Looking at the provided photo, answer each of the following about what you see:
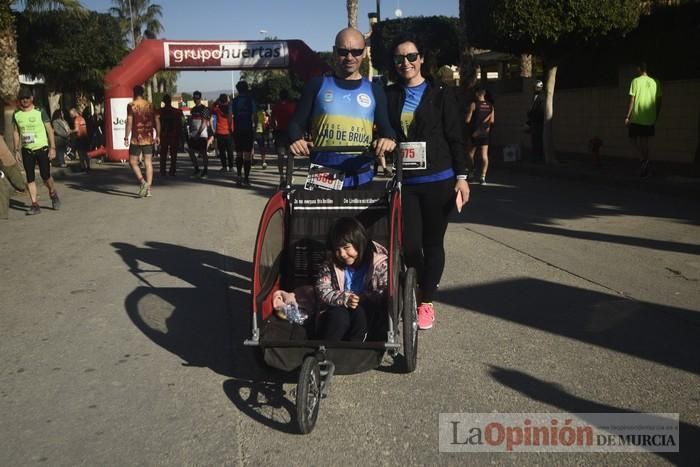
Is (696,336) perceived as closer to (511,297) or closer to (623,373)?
(623,373)

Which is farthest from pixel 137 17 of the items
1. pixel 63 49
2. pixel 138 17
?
pixel 63 49

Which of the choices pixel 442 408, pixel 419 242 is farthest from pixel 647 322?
pixel 442 408

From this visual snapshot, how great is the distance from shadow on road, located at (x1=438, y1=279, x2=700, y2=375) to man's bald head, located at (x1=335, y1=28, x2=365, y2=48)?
2168 millimetres

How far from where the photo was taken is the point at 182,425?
12.1 feet

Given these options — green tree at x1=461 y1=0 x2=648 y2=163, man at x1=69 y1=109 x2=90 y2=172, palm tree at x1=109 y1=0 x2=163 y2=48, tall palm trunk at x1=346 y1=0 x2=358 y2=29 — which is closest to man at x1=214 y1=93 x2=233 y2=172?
man at x1=69 y1=109 x2=90 y2=172

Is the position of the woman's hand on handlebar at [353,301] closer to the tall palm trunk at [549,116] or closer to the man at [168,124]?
the man at [168,124]

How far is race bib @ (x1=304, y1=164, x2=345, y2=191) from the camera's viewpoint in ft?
15.6

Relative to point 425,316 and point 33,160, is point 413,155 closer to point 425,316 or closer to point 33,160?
point 425,316

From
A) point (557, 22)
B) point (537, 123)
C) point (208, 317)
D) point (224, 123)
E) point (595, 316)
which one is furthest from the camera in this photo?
point (537, 123)

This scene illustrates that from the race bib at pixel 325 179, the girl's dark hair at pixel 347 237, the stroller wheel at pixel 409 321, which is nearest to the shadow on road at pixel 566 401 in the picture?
the stroller wheel at pixel 409 321

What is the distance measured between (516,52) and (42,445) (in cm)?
1518

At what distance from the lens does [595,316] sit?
536 cm

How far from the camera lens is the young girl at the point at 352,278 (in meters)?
4.01

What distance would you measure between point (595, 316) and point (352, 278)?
2.02 metres
